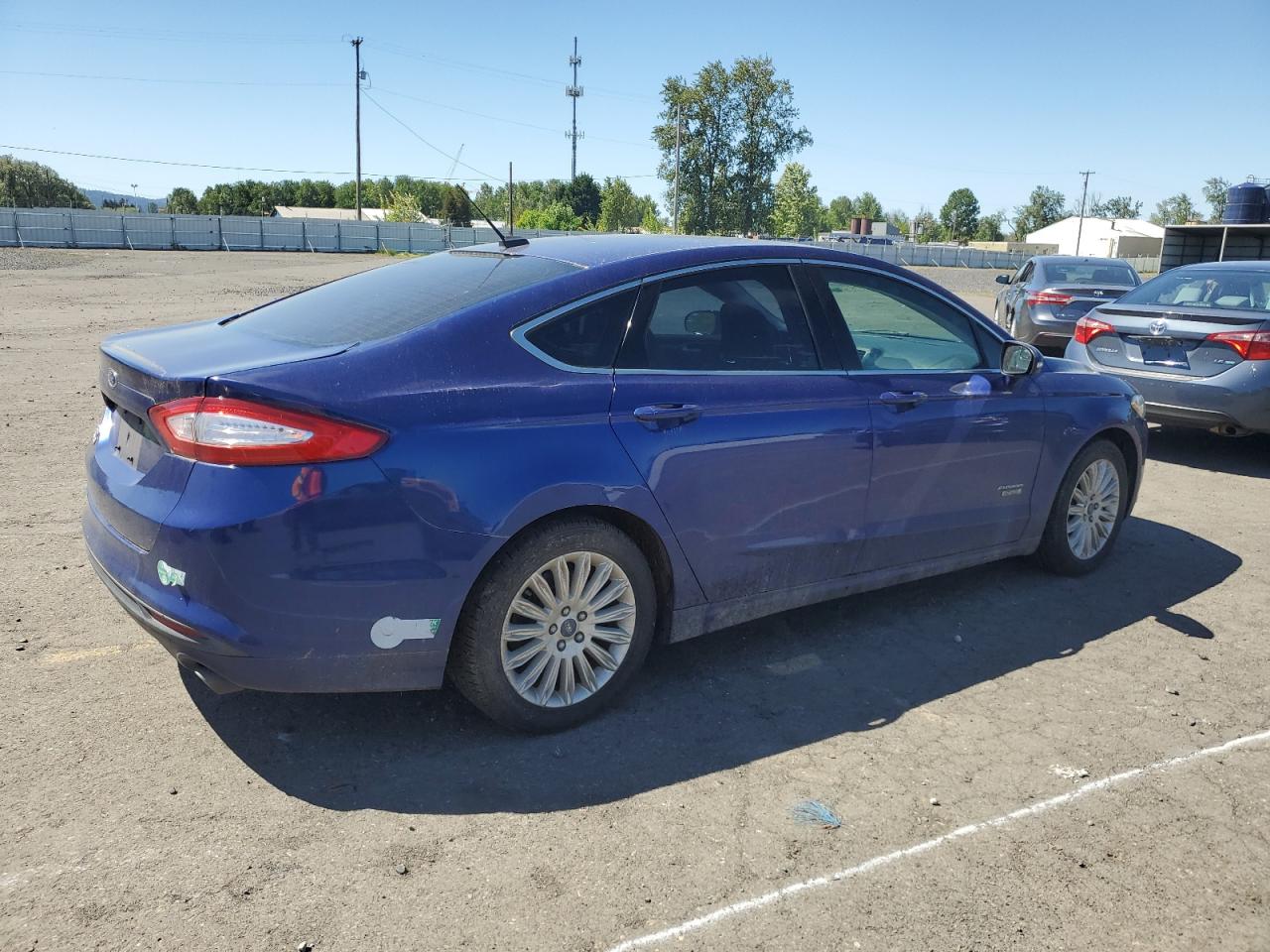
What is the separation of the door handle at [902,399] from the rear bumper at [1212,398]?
4262mm

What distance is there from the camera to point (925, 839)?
3086 millimetres

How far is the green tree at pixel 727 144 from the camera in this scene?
78.7 metres

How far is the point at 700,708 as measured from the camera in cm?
388

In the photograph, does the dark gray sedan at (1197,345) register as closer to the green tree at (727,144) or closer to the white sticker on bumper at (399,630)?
the white sticker on bumper at (399,630)

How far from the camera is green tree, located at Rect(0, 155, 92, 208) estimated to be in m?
97.8

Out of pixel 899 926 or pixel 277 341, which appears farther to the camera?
pixel 277 341

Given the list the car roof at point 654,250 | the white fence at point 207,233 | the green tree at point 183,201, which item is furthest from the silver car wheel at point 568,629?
the green tree at point 183,201

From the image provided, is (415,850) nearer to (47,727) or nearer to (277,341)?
(47,727)

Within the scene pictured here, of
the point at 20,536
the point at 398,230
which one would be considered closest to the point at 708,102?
the point at 398,230

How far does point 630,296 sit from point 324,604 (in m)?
1.57

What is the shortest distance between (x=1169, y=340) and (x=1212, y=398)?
2.02 feet

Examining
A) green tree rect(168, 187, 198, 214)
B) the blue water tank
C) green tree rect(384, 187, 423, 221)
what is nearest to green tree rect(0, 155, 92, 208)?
green tree rect(168, 187, 198, 214)

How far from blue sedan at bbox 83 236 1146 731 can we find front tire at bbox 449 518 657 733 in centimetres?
1

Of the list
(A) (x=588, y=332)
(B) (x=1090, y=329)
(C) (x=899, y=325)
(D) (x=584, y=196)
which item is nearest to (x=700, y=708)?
(A) (x=588, y=332)
